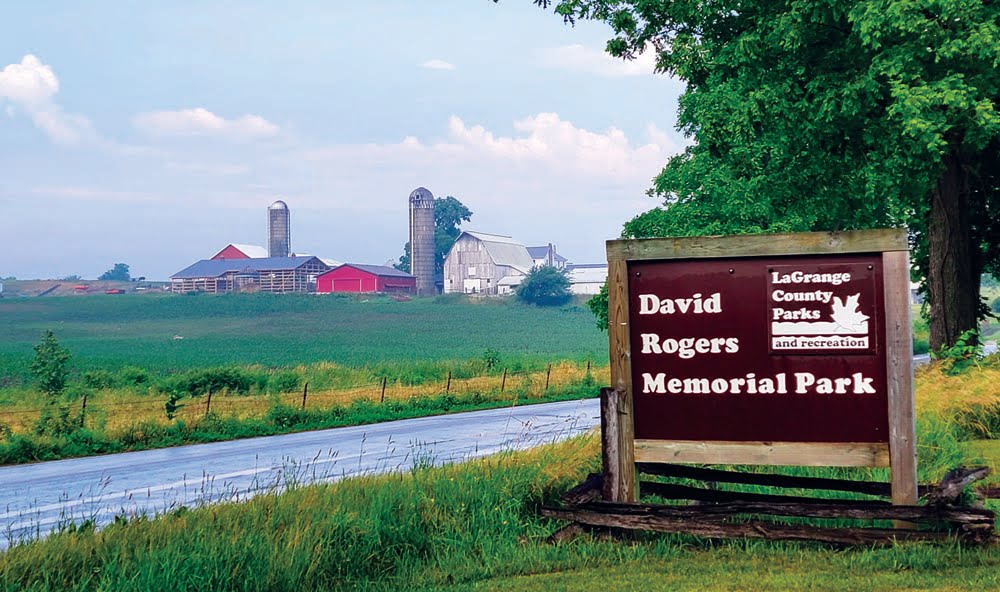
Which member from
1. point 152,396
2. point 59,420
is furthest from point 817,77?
point 152,396

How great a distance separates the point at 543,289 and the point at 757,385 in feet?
367

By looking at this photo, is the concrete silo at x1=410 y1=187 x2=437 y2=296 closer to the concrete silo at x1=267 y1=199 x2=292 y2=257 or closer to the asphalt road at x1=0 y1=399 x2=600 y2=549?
the concrete silo at x1=267 y1=199 x2=292 y2=257

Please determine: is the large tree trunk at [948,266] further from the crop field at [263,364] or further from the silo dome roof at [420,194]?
the silo dome roof at [420,194]

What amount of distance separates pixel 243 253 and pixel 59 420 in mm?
119915

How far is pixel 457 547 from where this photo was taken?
8.59 m

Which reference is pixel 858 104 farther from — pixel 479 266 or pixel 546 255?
pixel 546 255

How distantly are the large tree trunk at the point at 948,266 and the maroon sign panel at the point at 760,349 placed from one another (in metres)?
13.6

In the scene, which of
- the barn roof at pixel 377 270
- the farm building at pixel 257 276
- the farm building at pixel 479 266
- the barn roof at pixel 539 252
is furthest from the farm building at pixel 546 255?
the farm building at pixel 257 276

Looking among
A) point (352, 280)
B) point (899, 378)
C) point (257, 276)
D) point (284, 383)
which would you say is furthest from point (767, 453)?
point (257, 276)

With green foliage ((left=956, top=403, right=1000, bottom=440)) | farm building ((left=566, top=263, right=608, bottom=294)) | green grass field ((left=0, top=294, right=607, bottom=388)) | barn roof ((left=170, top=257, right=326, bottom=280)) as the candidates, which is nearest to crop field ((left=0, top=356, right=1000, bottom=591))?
green foliage ((left=956, top=403, right=1000, bottom=440))

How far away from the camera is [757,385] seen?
28.7 feet

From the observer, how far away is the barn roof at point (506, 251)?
438 feet

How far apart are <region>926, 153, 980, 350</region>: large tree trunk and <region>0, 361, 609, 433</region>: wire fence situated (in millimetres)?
16837

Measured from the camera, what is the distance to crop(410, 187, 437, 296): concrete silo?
13950 centimetres
